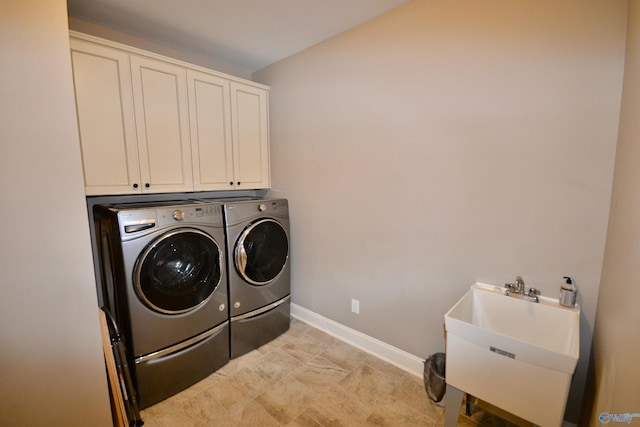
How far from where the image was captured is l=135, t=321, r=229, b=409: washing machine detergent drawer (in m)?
1.60

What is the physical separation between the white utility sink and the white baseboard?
613 mm

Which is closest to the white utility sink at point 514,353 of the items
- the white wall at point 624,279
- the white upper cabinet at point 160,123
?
the white wall at point 624,279

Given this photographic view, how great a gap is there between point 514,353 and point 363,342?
1.29 meters

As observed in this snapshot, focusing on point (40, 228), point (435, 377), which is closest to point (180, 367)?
point (40, 228)

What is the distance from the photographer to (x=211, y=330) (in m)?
1.89

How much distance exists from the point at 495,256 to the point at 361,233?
0.90 m

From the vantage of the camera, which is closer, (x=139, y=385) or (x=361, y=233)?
(x=139, y=385)

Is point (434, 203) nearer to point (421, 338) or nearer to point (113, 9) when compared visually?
point (421, 338)

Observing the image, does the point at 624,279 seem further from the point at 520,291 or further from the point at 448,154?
the point at 448,154

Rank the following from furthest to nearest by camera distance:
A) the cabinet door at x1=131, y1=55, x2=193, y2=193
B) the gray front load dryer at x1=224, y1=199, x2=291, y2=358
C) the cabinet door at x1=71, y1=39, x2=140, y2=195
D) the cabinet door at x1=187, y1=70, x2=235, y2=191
Result: the cabinet door at x1=187, y1=70, x2=235, y2=191
the gray front load dryer at x1=224, y1=199, x2=291, y2=358
the cabinet door at x1=131, y1=55, x2=193, y2=193
the cabinet door at x1=71, y1=39, x2=140, y2=195

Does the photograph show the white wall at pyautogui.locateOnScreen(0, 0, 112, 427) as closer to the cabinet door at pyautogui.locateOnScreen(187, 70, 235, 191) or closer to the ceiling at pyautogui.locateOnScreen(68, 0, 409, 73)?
the ceiling at pyautogui.locateOnScreen(68, 0, 409, 73)

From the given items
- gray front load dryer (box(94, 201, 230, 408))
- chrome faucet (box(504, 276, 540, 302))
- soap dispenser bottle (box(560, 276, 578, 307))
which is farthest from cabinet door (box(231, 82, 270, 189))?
soap dispenser bottle (box(560, 276, 578, 307))

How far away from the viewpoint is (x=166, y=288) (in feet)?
5.49

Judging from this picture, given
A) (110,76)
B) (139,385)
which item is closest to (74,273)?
(139,385)
